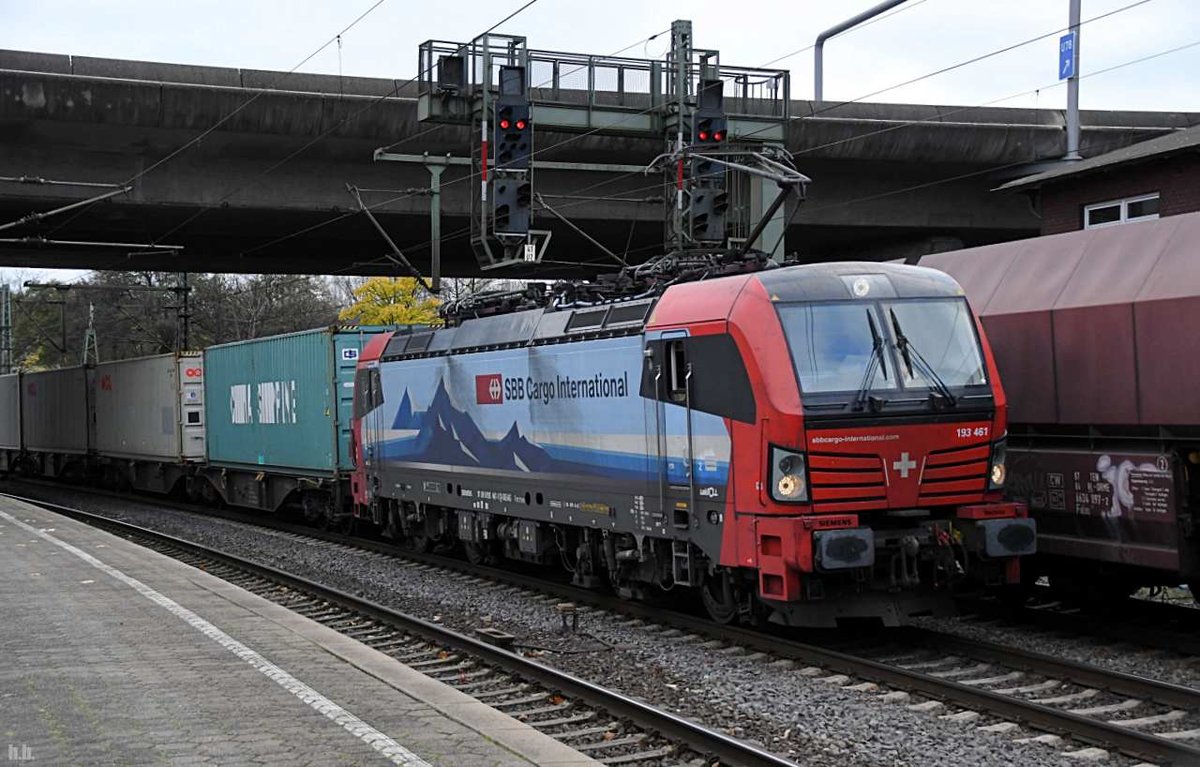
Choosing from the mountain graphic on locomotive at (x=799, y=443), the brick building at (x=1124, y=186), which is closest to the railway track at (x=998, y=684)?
the mountain graphic on locomotive at (x=799, y=443)

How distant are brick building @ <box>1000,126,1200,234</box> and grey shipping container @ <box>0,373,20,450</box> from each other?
1472 inches

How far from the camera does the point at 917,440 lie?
1110cm

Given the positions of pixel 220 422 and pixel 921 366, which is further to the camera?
pixel 220 422

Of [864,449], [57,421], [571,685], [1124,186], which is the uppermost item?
[1124,186]

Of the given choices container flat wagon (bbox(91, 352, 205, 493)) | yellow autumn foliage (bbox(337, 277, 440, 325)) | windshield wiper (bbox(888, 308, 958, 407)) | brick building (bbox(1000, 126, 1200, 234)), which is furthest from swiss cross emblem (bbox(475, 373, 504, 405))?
yellow autumn foliage (bbox(337, 277, 440, 325))

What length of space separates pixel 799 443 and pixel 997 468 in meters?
1.97

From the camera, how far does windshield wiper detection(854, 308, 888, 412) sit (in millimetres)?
10953

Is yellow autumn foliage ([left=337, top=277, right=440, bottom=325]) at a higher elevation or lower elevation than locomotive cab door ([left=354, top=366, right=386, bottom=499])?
higher

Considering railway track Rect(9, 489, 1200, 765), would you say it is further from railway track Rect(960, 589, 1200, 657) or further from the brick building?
the brick building

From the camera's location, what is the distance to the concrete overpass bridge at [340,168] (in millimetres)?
26016

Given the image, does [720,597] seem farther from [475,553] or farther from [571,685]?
[475,553]

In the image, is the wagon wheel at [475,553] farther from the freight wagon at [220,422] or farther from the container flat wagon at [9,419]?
the container flat wagon at [9,419]

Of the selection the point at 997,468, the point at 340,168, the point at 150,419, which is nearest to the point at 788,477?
the point at 997,468

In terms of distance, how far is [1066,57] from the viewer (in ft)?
72.3
